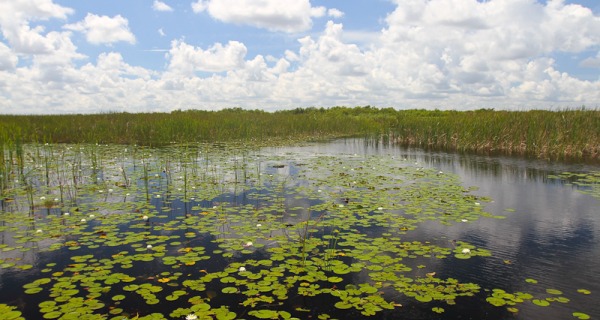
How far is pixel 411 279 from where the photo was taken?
4.71 m

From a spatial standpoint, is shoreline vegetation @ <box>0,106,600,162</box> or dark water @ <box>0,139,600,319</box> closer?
dark water @ <box>0,139,600,319</box>

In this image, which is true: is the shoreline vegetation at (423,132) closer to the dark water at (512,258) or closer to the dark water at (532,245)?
the dark water at (532,245)

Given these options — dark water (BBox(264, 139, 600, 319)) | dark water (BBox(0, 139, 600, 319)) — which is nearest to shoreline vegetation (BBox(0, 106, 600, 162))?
dark water (BBox(264, 139, 600, 319))

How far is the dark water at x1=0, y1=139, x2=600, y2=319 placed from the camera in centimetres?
406

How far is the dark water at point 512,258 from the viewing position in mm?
4059

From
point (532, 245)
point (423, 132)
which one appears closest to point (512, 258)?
point (532, 245)

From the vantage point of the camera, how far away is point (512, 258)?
549cm

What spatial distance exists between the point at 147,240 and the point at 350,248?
3.21 m

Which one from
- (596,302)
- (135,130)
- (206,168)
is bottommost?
(596,302)

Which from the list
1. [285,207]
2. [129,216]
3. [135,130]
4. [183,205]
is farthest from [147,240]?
[135,130]

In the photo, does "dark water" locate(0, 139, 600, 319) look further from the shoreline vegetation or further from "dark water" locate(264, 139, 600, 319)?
the shoreline vegetation

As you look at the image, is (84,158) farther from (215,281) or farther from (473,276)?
(473,276)

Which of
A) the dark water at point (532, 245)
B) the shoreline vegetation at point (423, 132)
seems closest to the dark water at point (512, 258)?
the dark water at point (532, 245)

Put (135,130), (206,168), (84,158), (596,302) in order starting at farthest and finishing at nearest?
(135,130), (84,158), (206,168), (596,302)
